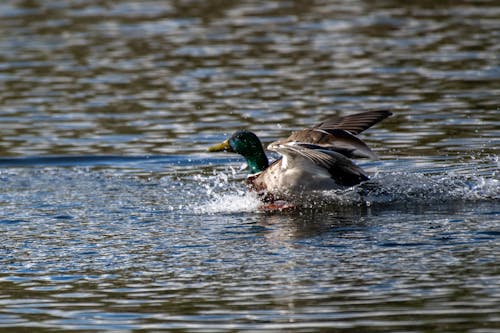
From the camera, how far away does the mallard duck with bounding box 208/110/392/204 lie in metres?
9.54

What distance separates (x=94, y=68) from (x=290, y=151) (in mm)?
8824

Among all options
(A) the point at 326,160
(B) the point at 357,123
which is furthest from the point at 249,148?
(A) the point at 326,160

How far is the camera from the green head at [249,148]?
10.5 metres

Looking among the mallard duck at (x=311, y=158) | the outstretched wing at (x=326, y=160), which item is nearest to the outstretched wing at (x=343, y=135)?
the mallard duck at (x=311, y=158)

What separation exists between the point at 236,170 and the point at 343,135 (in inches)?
99.7

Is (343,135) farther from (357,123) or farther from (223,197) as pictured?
(223,197)

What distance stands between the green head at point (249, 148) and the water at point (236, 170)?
390 mm

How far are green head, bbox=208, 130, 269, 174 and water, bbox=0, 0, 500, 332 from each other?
1.28ft

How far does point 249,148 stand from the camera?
10.6m

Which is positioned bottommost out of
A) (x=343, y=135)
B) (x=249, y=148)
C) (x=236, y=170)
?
(x=236, y=170)

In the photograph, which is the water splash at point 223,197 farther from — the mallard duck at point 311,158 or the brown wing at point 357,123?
the brown wing at point 357,123

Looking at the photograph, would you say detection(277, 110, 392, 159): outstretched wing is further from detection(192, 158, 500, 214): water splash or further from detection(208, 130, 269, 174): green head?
detection(208, 130, 269, 174): green head

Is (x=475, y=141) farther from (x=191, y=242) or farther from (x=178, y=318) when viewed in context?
(x=178, y=318)

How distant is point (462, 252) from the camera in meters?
7.87
